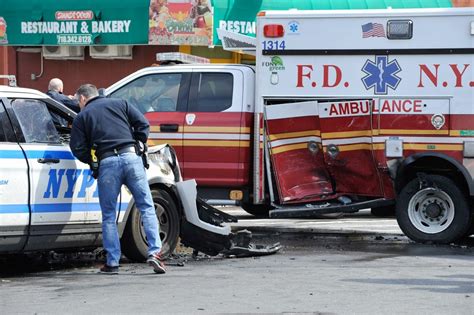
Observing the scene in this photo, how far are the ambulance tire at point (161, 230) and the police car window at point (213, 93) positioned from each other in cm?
267

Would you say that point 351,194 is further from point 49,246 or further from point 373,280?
point 49,246

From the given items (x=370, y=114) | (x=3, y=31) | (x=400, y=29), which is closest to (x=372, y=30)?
(x=400, y=29)

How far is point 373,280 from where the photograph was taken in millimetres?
9109

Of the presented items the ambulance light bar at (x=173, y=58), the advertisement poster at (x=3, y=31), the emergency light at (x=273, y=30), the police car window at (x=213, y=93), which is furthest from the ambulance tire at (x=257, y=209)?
the advertisement poster at (x=3, y=31)

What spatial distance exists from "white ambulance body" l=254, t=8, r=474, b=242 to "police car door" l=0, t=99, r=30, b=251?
4.36m

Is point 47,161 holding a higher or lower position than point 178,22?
lower

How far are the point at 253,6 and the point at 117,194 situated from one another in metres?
A: 13.6

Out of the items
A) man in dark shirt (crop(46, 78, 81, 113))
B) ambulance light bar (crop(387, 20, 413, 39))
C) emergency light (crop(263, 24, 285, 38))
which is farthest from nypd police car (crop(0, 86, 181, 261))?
ambulance light bar (crop(387, 20, 413, 39))

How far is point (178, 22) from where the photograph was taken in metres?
22.3

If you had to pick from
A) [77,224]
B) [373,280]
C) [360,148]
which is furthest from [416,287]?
[360,148]

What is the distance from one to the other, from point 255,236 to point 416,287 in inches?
200

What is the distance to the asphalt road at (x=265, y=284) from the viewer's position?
7750mm

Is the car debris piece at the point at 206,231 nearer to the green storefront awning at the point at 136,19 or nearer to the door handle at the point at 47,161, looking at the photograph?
the door handle at the point at 47,161

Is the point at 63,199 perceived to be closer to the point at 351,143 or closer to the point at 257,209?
the point at 351,143
